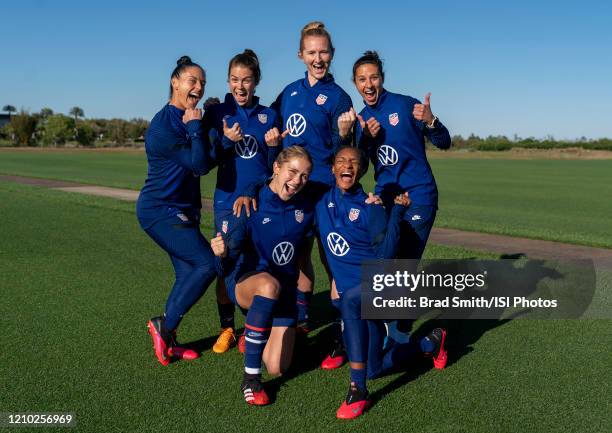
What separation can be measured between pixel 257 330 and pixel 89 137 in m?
105

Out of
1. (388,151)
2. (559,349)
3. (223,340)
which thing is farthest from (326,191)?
(559,349)

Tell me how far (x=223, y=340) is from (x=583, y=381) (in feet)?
8.52

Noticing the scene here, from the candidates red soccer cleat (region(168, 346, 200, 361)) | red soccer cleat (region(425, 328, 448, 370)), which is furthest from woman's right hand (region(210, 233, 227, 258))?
A: red soccer cleat (region(425, 328, 448, 370))

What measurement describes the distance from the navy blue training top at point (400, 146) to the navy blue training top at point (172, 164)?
1.18 metres

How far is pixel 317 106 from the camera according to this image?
500 cm

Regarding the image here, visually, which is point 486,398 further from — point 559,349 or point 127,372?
point 127,372

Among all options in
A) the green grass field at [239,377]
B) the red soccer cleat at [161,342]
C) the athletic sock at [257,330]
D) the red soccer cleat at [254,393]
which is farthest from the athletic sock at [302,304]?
the red soccer cleat at [254,393]

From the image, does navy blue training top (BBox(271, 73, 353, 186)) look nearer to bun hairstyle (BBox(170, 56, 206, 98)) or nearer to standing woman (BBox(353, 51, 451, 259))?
standing woman (BBox(353, 51, 451, 259))

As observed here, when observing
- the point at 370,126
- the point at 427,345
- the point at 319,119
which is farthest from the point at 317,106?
the point at 427,345

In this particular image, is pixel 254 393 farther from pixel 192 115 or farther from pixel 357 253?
pixel 192 115

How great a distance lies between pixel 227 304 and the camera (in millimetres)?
5430

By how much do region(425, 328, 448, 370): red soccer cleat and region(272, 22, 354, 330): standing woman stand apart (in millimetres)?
1342

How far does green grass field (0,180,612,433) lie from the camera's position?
3.84m

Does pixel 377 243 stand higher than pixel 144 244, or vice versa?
pixel 377 243
